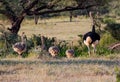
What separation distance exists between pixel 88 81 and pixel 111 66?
7.66 ft

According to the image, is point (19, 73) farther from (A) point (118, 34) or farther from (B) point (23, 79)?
(A) point (118, 34)

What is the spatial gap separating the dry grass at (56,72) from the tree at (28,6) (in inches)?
337

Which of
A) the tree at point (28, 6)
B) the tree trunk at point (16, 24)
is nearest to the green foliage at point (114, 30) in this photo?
the tree at point (28, 6)

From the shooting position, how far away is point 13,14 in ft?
67.3

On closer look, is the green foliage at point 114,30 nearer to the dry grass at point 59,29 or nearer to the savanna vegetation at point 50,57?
the savanna vegetation at point 50,57

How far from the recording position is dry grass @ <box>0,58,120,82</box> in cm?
908

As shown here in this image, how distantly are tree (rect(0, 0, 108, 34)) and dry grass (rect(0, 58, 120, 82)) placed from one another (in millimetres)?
8567

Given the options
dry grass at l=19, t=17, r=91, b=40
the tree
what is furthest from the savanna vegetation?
dry grass at l=19, t=17, r=91, b=40

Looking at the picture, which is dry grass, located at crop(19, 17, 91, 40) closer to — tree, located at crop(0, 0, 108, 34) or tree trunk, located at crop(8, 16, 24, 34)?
tree, located at crop(0, 0, 108, 34)

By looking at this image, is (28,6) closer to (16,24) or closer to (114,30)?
(16,24)

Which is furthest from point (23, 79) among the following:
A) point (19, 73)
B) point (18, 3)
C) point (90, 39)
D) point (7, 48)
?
point (18, 3)

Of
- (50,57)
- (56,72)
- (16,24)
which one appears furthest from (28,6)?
(56,72)

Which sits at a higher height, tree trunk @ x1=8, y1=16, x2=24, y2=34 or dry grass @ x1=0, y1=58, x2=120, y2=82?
dry grass @ x1=0, y1=58, x2=120, y2=82

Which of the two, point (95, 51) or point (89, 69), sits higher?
point (89, 69)
